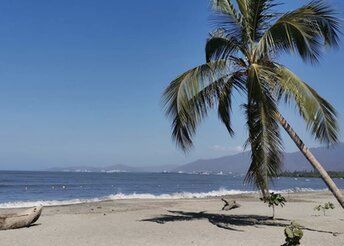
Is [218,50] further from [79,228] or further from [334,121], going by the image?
[79,228]

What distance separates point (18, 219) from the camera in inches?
508

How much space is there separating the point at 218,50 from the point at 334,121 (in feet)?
12.5

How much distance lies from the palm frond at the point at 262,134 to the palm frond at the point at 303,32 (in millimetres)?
1036

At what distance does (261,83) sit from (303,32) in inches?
63.6

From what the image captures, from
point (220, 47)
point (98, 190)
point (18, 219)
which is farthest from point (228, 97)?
point (98, 190)

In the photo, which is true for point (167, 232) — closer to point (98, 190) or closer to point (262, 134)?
point (262, 134)

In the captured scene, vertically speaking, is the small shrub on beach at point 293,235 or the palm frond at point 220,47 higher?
the palm frond at point 220,47

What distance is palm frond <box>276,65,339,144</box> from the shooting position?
35.6 feet

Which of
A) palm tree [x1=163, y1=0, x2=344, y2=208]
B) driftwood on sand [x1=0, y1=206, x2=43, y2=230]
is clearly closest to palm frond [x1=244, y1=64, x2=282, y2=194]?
palm tree [x1=163, y1=0, x2=344, y2=208]

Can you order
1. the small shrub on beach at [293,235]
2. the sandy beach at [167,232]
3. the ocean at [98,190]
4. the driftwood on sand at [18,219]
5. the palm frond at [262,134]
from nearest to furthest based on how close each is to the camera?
the small shrub on beach at [293,235] < the sandy beach at [167,232] < the palm frond at [262,134] < the driftwood on sand at [18,219] < the ocean at [98,190]

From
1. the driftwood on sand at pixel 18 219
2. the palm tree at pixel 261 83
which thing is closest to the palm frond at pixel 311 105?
the palm tree at pixel 261 83

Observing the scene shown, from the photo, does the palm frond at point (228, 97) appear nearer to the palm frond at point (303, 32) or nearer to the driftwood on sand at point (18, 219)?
the palm frond at point (303, 32)

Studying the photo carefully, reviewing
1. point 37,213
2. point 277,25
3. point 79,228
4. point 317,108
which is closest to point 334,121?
point 317,108

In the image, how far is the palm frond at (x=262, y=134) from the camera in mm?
11141
